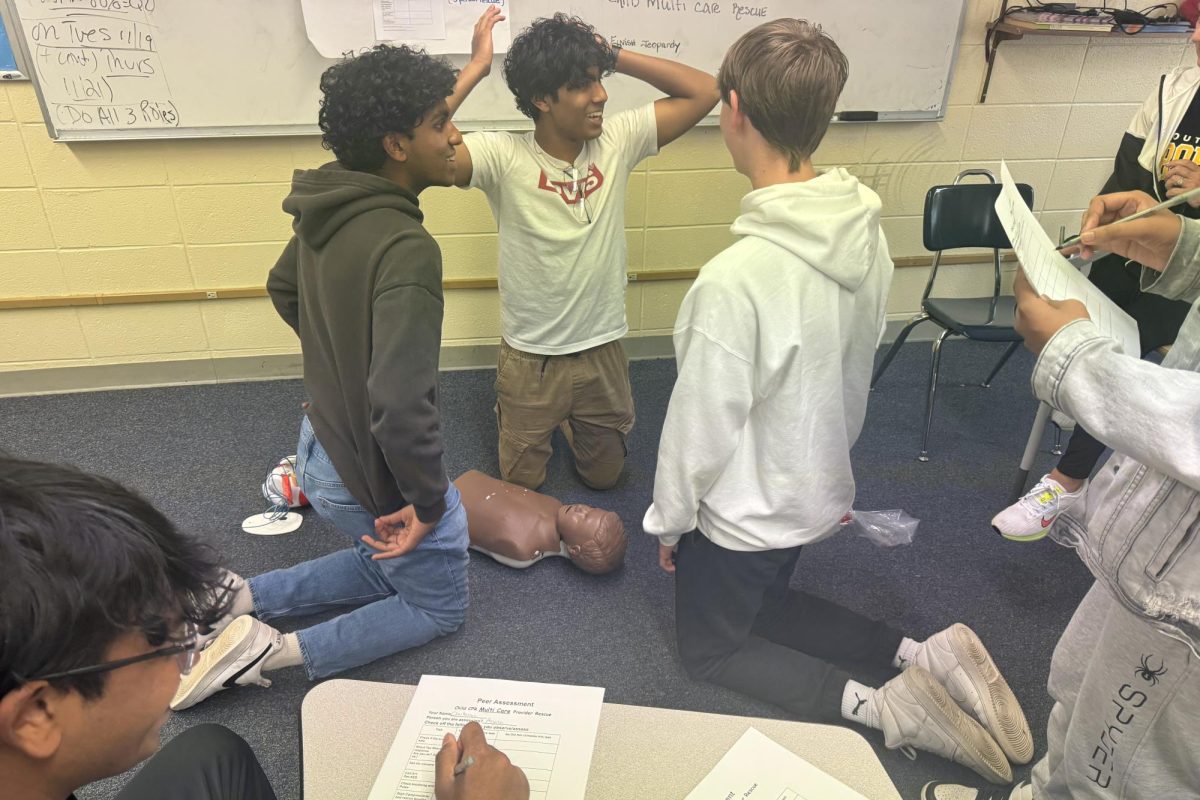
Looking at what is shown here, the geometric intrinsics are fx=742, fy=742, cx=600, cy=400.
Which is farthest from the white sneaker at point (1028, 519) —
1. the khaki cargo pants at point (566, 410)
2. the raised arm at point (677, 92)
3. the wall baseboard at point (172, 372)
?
the wall baseboard at point (172, 372)

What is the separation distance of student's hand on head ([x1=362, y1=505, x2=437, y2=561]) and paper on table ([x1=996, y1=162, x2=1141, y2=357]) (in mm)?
1127

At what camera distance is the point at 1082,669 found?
1.17 metres

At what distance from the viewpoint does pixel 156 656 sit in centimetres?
68

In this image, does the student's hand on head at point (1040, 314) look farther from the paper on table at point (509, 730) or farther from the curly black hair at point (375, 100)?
the curly black hair at point (375, 100)

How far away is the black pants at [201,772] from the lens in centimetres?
86

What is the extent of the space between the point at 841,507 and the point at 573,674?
761mm

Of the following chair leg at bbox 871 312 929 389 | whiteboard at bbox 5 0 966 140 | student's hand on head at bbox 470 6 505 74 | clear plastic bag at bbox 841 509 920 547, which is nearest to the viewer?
student's hand on head at bbox 470 6 505 74

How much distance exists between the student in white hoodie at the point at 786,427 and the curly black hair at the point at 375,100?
1.79ft

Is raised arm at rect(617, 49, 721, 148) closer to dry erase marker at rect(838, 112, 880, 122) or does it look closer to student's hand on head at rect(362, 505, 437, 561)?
dry erase marker at rect(838, 112, 880, 122)

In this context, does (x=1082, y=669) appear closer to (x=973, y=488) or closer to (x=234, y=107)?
(x=973, y=488)

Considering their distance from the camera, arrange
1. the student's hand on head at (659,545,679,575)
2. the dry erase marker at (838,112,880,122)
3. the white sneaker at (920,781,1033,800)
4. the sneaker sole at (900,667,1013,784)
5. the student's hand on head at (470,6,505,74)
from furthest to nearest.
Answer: the dry erase marker at (838,112,880,122) < the student's hand on head at (470,6,505,74) < the student's hand on head at (659,545,679,575) < the sneaker sole at (900,667,1013,784) < the white sneaker at (920,781,1033,800)

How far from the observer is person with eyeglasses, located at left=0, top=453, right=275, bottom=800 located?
0.58 m

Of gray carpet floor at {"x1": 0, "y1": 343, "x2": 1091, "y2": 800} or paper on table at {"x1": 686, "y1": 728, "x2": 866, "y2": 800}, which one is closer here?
paper on table at {"x1": 686, "y1": 728, "x2": 866, "y2": 800}

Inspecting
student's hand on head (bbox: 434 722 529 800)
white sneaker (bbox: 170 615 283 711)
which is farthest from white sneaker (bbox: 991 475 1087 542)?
white sneaker (bbox: 170 615 283 711)
